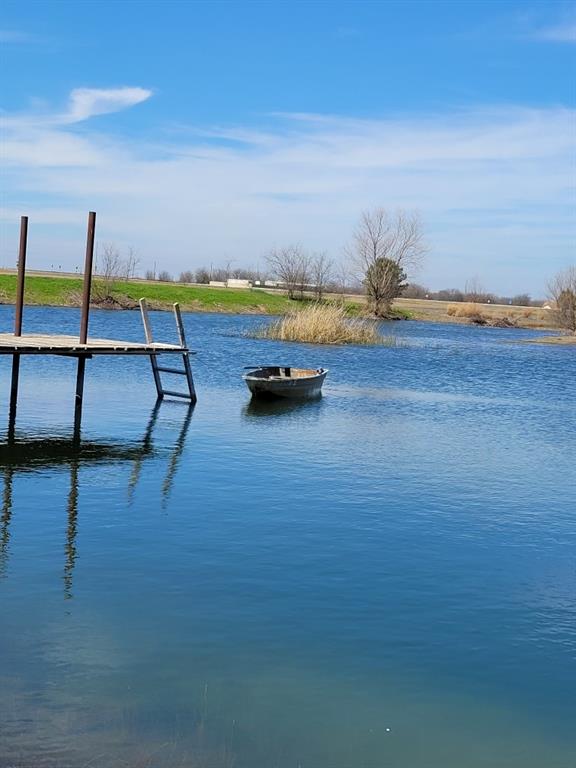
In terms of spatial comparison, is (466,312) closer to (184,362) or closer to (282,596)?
(184,362)

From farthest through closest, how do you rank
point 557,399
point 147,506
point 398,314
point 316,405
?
point 398,314
point 557,399
point 316,405
point 147,506

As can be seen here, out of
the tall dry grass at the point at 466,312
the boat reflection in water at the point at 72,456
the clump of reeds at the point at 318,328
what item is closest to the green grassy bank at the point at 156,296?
the tall dry grass at the point at 466,312

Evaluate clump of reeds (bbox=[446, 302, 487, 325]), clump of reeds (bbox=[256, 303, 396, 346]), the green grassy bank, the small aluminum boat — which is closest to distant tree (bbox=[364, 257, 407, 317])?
the green grassy bank

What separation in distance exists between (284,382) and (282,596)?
631 inches

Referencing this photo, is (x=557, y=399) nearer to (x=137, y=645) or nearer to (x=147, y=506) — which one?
(x=147, y=506)

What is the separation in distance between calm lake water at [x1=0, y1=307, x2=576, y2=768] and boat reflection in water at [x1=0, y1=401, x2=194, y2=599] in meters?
0.09

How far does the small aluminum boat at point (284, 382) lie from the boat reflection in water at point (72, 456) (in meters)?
5.55

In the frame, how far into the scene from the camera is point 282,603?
9.98 meters

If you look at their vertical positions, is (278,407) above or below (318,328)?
below

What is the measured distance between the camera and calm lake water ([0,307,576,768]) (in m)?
7.17

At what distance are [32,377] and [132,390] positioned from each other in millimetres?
3186

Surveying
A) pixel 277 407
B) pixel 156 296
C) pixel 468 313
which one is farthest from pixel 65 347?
pixel 468 313

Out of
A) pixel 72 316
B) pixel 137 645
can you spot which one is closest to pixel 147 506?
pixel 137 645

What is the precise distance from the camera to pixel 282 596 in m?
10.2
